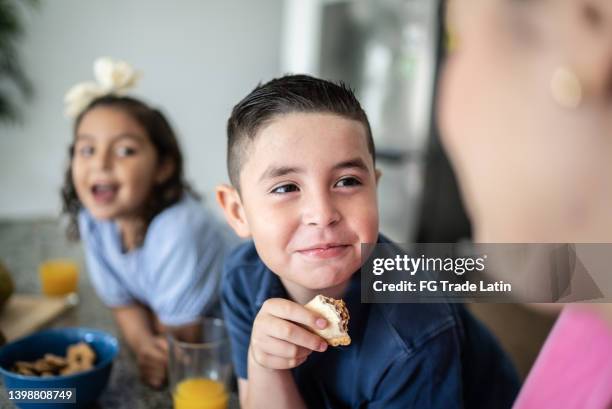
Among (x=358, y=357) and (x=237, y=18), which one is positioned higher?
(x=237, y=18)

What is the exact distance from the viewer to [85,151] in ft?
2.77

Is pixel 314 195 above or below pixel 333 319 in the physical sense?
above

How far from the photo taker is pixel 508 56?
2.09 metres

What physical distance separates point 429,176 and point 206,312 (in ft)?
5.78

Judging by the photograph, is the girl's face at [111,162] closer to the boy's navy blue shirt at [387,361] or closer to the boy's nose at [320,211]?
the boy's navy blue shirt at [387,361]

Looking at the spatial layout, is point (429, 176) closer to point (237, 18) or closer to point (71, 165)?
point (237, 18)

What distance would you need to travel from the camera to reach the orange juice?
0.65 meters

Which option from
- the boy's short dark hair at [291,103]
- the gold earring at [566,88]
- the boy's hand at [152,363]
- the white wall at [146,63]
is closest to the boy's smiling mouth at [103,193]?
the boy's hand at [152,363]

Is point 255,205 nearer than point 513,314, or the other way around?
point 255,205

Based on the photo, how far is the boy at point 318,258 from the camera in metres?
0.49

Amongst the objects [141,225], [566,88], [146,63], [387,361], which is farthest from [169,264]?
[146,63]

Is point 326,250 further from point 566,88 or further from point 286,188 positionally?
point 566,88

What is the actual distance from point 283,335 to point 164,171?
55 cm

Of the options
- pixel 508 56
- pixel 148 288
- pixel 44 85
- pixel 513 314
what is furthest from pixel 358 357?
pixel 44 85
